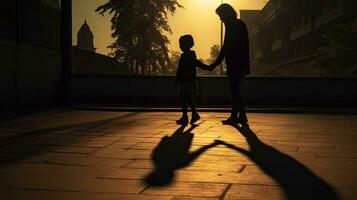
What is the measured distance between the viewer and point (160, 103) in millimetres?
15914

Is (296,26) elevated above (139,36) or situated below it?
above

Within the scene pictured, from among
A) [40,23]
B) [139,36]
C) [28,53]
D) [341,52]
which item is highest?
[139,36]

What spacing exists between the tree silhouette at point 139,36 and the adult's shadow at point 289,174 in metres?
26.4

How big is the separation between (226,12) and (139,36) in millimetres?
25454

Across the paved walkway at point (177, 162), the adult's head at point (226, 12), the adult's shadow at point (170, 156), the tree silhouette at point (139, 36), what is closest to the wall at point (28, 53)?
the paved walkway at point (177, 162)

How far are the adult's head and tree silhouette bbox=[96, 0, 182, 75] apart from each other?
2323 centimetres

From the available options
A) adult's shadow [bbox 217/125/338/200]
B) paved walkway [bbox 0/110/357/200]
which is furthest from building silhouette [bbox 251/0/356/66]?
adult's shadow [bbox 217/125/338/200]

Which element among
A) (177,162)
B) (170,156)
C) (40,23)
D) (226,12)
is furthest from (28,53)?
(177,162)

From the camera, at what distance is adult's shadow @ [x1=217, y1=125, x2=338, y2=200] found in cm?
366

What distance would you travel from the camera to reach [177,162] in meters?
5.01

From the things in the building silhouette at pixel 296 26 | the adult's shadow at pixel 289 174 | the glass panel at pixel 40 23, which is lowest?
the adult's shadow at pixel 289 174

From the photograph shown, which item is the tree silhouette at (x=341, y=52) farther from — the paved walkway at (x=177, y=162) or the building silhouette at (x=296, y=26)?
the paved walkway at (x=177, y=162)

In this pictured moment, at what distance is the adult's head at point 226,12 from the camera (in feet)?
28.3

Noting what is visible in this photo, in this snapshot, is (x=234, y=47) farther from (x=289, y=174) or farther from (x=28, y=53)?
(x=28, y=53)
